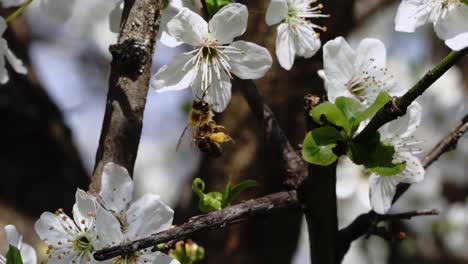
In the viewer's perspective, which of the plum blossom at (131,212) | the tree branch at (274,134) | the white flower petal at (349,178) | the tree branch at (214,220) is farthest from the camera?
the white flower petal at (349,178)

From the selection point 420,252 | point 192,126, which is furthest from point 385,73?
point 420,252

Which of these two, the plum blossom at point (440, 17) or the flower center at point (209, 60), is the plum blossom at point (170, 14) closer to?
the flower center at point (209, 60)

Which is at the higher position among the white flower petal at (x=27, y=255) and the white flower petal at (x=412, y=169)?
the white flower petal at (x=412, y=169)

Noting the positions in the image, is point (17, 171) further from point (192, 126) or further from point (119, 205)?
point (119, 205)

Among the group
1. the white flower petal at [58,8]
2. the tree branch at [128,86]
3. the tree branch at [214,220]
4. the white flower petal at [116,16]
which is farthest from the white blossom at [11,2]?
the tree branch at [214,220]

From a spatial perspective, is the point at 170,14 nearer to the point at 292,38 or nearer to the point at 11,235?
the point at 292,38

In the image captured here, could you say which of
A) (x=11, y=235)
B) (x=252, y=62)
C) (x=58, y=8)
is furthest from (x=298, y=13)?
(x=11, y=235)
